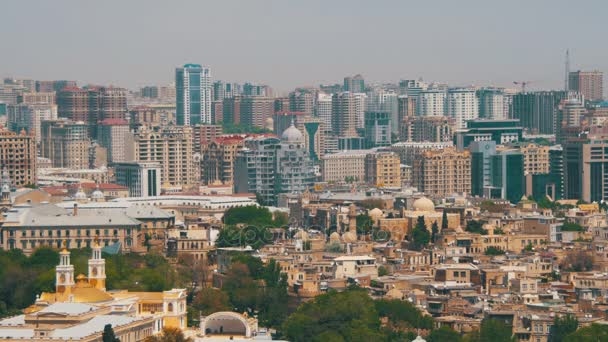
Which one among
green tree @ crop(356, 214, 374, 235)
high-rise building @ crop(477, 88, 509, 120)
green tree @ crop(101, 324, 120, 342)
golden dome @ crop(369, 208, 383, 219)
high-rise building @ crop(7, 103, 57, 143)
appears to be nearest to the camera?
green tree @ crop(101, 324, 120, 342)

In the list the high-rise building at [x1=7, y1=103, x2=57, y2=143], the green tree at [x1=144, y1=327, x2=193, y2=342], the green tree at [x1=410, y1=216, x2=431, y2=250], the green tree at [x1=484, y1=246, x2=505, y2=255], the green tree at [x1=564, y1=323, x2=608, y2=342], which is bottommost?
the green tree at [x1=564, y1=323, x2=608, y2=342]

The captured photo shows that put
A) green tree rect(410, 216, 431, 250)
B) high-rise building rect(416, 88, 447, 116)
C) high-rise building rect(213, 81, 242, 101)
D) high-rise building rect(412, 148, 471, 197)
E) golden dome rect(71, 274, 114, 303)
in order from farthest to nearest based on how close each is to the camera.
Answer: high-rise building rect(213, 81, 242, 101)
high-rise building rect(416, 88, 447, 116)
high-rise building rect(412, 148, 471, 197)
green tree rect(410, 216, 431, 250)
golden dome rect(71, 274, 114, 303)

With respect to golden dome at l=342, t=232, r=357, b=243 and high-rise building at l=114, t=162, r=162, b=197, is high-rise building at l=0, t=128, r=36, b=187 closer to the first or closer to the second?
high-rise building at l=114, t=162, r=162, b=197

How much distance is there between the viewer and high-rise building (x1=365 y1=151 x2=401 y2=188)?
369ft

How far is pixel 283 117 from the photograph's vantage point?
151m

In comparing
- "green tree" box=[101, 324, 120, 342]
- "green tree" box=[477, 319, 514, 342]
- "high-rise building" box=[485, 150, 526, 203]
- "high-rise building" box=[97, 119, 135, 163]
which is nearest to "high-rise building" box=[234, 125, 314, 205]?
"high-rise building" box=[485, 150, 526, 203]

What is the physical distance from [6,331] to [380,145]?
Answer: 104m

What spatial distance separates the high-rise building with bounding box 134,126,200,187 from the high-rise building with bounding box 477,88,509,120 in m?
48.7

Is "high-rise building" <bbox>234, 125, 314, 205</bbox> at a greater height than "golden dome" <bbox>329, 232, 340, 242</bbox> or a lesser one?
greater

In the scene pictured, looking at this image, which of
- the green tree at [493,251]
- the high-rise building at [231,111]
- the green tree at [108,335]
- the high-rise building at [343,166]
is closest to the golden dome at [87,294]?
the green tree at [108,335]

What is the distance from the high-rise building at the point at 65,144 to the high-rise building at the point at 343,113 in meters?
29.6

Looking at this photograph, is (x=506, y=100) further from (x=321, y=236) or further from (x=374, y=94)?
(x=321, y=236)

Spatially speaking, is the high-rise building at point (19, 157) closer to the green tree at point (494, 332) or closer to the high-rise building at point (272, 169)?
the high-rise building at point (272, 169)

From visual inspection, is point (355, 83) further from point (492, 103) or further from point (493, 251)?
point (493, 251)
